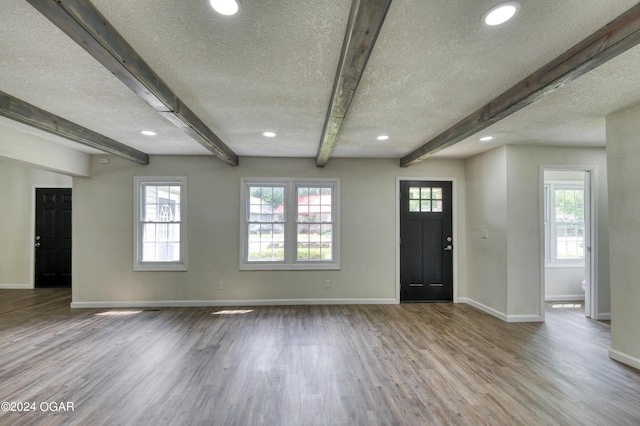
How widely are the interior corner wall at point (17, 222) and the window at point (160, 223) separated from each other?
9.18ft

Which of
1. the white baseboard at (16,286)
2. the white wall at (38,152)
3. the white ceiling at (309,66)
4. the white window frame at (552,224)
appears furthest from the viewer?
the white baseboard at (16,286)

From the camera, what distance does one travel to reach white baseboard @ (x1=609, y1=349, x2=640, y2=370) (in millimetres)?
2591

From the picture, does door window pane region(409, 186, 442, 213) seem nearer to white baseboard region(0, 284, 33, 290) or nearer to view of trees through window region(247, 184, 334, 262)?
view of trees through window region(247, 184, 334, 262)

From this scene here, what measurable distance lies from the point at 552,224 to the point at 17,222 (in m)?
10.6

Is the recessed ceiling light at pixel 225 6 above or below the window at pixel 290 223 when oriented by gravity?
above

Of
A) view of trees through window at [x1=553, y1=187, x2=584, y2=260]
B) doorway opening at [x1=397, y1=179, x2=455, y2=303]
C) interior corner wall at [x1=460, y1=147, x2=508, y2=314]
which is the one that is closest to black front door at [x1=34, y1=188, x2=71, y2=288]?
doorway opening at [x1=397, y1=179, x2=455, y2=303]

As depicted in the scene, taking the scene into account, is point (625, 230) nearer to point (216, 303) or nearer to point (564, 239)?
point (564, 239)

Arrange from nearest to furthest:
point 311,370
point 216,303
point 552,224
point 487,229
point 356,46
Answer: point 356,46 < point 311,370 < point 487,229 < point 216,303 < point 552,224

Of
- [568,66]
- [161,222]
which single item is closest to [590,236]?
[568,66]

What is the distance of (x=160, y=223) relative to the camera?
4.66 meters

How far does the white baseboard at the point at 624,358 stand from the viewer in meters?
2.59

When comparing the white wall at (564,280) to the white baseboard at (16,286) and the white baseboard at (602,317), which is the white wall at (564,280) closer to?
the white baseboard at (602,317)

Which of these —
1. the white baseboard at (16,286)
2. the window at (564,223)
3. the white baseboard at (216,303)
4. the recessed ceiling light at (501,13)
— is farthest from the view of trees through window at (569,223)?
the white baseboard at (16,286)

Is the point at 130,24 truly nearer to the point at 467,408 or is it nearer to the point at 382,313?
the point at 467,408
